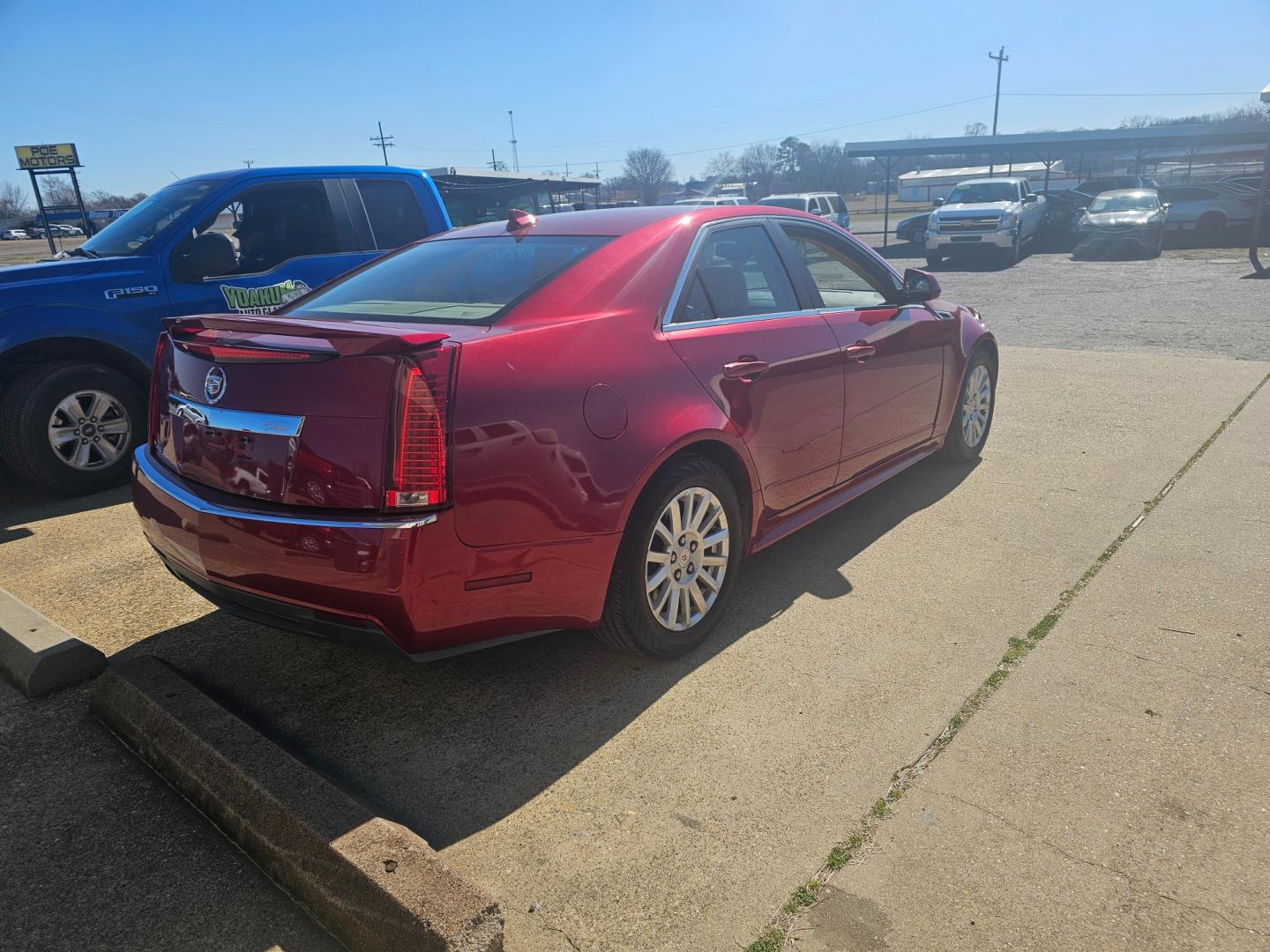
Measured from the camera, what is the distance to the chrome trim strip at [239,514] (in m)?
2.45

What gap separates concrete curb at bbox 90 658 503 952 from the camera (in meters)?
1.93

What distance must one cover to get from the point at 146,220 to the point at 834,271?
447 centimetres

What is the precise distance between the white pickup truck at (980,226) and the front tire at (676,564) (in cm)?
2090

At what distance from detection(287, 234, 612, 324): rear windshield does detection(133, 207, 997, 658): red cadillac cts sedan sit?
2 cm

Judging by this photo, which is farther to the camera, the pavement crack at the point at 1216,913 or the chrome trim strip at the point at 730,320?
the chrome trim strip at the point at 730,320

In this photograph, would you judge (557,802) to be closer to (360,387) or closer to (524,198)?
(360,387)

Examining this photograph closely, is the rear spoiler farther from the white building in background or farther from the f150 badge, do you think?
the white building in background

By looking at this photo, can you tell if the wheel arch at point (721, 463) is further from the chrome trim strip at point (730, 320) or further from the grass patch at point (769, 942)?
the grass patch at point (769, 942)

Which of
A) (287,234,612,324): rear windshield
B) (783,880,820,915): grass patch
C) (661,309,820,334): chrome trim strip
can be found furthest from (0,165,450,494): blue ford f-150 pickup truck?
(783,880,820,915): grass patch

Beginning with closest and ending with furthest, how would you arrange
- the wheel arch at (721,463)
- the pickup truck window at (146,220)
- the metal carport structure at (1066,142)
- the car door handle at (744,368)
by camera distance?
the wheel arch at (721,463) < the car door handle at (744,368) < the pickup truck window at (146,220) < the metal carport structure at (1066,142)

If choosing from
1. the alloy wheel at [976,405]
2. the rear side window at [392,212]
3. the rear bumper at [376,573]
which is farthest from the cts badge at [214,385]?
the alloy wheel at [976,405]

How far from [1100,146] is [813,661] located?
3732 cm

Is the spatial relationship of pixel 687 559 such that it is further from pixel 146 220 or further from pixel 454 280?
pixel 146 220

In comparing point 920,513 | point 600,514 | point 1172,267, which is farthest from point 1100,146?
point 600,514
